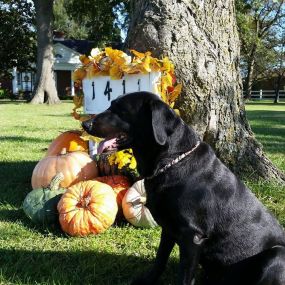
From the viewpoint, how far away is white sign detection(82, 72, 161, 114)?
4.96 metres

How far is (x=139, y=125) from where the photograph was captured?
3203 mm

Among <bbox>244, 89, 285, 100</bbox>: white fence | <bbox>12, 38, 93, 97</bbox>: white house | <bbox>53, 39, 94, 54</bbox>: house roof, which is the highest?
<bbox>53, 39, 94, 54</bbox>: house roof

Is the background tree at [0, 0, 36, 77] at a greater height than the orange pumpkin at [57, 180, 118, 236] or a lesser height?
greater

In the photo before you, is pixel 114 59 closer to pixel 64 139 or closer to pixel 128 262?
pixel 64 139

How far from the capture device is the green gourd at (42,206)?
4520 millimetres

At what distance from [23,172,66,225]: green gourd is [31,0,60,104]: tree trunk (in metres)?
26.7

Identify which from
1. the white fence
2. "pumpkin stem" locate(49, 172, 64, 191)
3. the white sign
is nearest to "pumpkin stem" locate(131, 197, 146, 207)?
"pumpkin stem" locate(49, 172, 64, 191)

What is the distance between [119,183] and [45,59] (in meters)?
27.8

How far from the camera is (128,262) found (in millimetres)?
3807

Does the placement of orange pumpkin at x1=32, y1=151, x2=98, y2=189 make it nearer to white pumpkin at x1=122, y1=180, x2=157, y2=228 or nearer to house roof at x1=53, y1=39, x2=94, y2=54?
white pumpkin at x1=122, y1=180, x2=157, y2=228

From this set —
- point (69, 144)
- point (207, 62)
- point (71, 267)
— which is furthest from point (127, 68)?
point (71, 267)

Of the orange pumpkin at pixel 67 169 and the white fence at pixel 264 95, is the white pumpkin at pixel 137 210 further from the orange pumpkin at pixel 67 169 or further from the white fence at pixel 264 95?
the white fence at pixel 264 95

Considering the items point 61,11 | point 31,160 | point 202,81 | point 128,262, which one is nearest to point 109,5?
point 31,160

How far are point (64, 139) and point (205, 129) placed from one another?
5.85 ft
